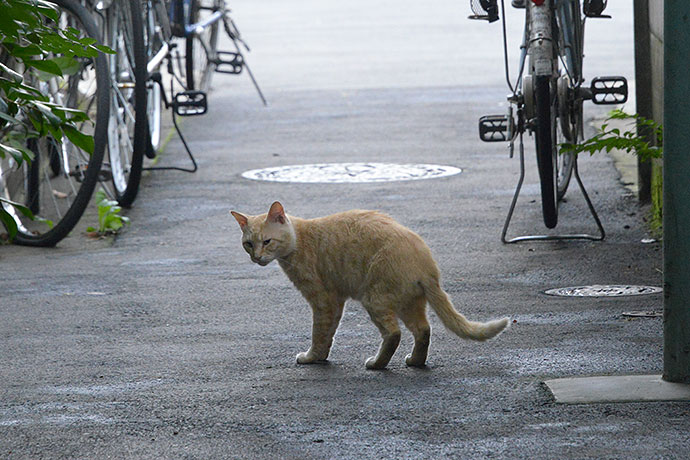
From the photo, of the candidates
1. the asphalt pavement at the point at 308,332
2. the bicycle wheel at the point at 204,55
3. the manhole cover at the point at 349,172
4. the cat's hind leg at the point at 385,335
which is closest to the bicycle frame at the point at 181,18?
the bicycle wheel at the point at 204,55

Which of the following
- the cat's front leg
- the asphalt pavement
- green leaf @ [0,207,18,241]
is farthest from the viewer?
the cat's front leg

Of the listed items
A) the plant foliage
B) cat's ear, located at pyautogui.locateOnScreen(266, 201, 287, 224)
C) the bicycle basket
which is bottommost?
the plant foliage

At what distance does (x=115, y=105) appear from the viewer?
30.2 ft

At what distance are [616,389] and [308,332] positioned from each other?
180cm

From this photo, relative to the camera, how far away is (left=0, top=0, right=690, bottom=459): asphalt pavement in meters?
4.14

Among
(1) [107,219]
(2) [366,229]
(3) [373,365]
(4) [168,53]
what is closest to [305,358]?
(3) [373,365]

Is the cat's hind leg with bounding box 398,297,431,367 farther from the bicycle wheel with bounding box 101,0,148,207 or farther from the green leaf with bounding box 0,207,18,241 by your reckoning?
the bicycle wheel with bounding box 101,0,148,207

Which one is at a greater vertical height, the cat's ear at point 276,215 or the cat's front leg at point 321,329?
the cat's ear at point 276,215

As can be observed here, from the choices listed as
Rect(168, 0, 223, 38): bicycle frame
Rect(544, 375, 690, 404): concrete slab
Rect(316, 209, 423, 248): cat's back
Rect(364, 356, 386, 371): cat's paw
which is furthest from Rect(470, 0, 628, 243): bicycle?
Rect(168, 0, 223, 38): bicycle frame

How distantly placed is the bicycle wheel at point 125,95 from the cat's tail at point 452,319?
15.1 feet

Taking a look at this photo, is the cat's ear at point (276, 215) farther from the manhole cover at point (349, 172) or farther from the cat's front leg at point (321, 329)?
the manhole cover at point (349, 172)

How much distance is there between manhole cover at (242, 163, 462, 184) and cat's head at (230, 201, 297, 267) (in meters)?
5.30

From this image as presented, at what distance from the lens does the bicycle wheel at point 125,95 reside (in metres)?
9.12

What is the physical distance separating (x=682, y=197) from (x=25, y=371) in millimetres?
2745
